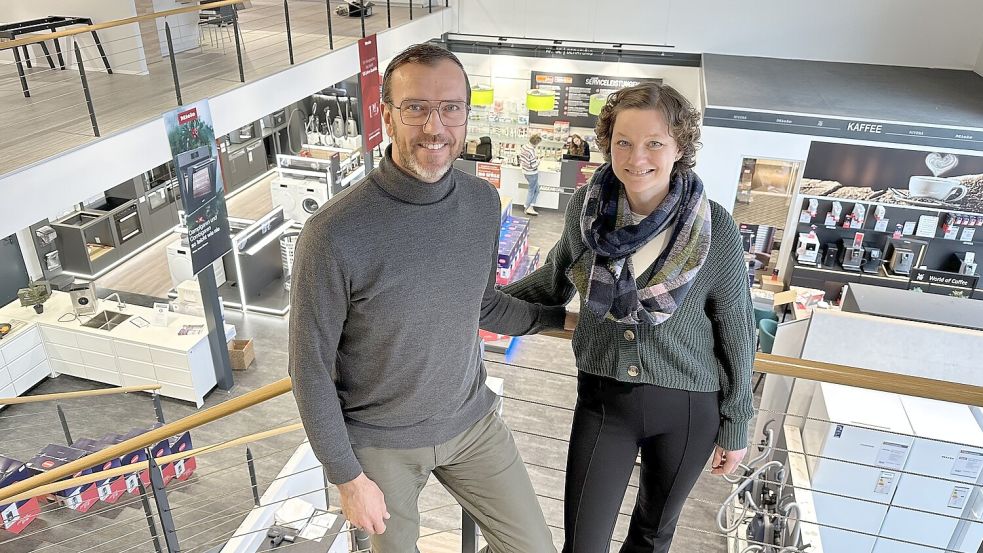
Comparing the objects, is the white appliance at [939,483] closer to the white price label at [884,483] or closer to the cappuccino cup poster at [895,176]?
the white price label at [884,483]

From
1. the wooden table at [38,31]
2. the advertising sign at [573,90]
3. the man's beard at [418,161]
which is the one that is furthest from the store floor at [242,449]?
the advertising sign at [573,90]

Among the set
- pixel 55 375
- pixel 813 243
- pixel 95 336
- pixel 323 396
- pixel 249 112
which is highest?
pixel 323 396

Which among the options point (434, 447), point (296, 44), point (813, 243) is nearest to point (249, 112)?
point (296, 44)

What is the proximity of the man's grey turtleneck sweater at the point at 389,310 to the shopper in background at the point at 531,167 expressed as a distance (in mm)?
9806

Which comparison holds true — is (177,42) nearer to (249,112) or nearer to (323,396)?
(249,112)

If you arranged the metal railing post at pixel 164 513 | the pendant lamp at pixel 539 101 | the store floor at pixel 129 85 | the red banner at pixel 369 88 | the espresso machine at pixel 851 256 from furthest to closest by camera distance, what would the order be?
the pendant lamp at pixel 539 101, the red banner at pixel 369 88, the espresso machine at pixel 851 256, the store floor at pixel 129 85, the metal railing post at pixel 164 513

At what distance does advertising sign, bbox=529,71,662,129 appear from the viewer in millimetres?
11461

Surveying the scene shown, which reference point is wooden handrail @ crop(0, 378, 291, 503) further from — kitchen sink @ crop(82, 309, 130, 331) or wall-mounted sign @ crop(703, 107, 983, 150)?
wall-mounted sign @ crop(703, 107, 983, 150)

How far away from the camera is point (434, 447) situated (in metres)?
1.71

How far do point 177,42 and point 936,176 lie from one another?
9154 mm

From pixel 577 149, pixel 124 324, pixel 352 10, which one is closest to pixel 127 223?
pixel 124 324

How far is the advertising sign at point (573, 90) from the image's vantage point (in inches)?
451

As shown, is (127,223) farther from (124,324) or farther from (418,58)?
(418,58)

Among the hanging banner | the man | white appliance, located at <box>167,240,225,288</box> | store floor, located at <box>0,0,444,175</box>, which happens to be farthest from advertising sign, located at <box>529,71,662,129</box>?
the man
